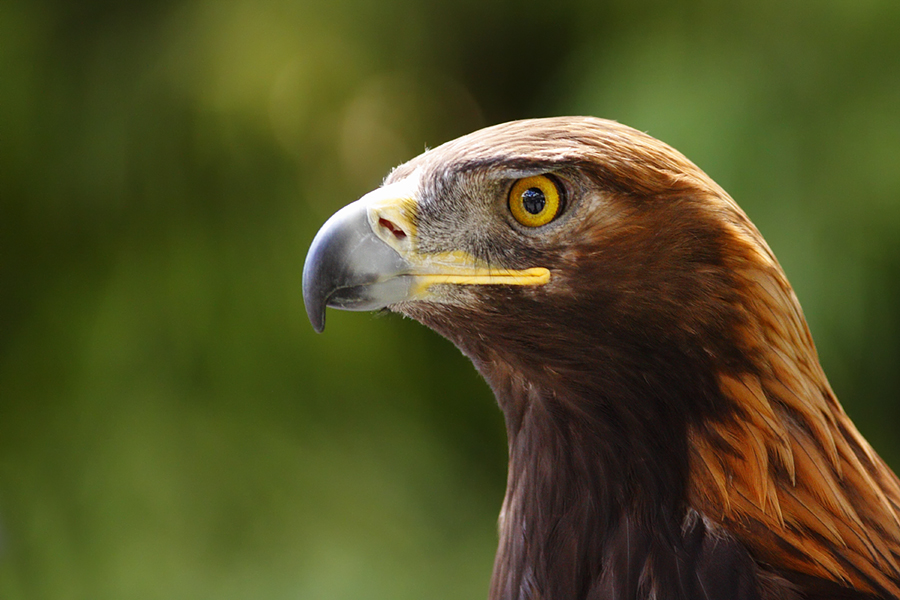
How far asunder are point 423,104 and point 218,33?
0.61 metres

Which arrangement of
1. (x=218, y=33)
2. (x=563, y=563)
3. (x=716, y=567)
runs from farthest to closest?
(x=218, y=33), (x=563, y=563), (x=716, y=567)

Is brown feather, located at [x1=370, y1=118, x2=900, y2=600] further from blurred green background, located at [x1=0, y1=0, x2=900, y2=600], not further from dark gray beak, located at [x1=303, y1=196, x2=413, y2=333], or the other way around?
blurred green background, located at [x1=0, y1=0, x2=900, y2=600]

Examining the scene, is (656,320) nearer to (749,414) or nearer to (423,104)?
(749,414)

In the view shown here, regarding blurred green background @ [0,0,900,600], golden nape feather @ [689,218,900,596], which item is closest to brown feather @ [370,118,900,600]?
golden nape feather @ [689,218,900,596]

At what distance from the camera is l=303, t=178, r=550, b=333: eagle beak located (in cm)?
97

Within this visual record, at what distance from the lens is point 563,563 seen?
1033 mm

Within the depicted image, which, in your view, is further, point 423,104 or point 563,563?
point 423,104

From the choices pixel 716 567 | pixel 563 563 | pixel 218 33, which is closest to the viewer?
pixel 716 567

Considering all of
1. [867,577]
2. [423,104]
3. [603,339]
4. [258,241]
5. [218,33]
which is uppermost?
[218,33]

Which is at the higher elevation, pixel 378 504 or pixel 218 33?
pixel 218 33

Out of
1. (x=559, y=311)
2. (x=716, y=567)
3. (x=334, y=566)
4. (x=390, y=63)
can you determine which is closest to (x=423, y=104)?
(x=390, y=63)

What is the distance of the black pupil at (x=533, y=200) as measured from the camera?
3.15 feet

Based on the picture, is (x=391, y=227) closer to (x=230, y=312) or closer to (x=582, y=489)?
(x=582, y=489)

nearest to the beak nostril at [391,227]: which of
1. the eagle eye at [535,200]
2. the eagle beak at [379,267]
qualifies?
the eagle beak at [379,267]
